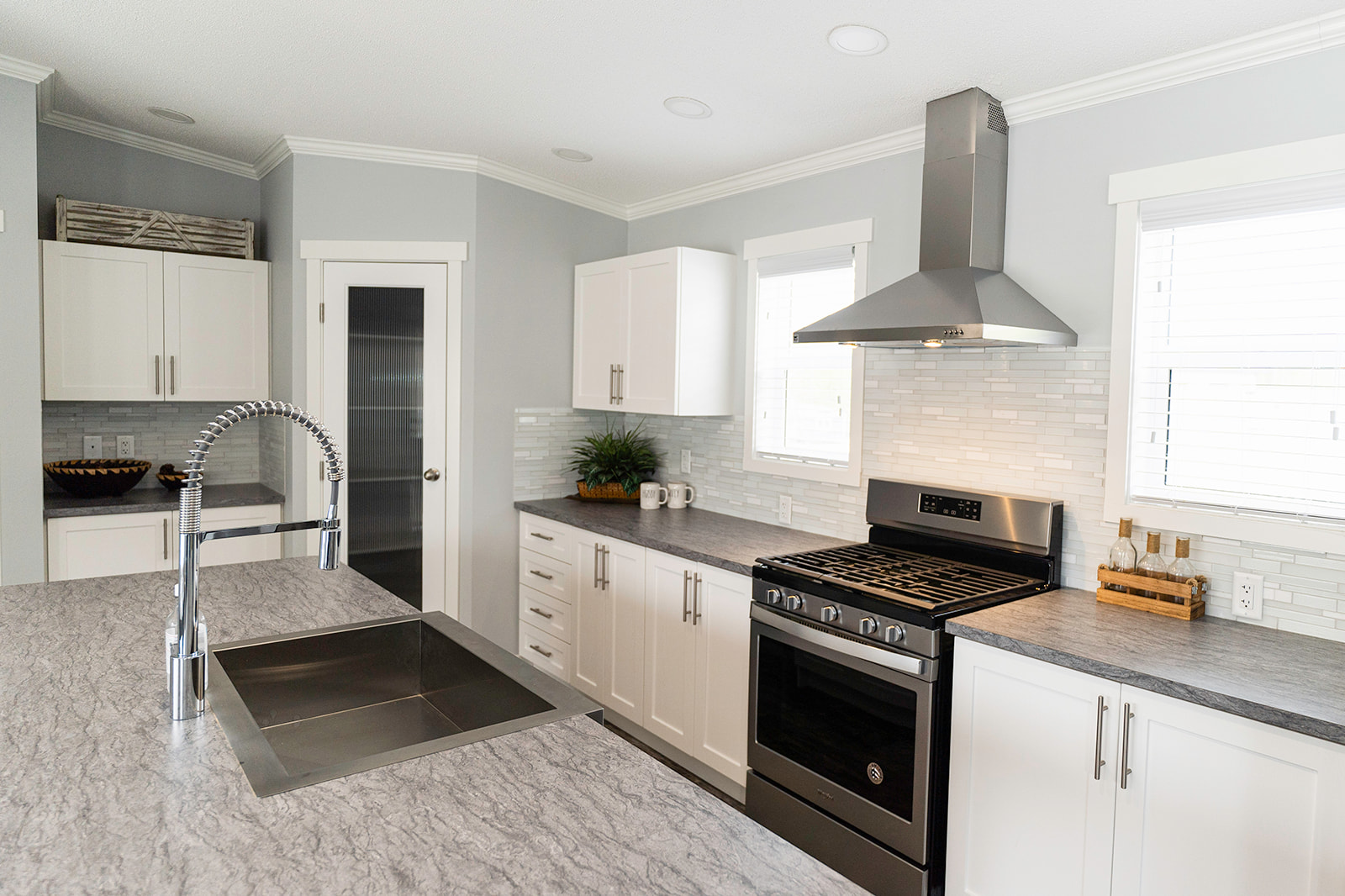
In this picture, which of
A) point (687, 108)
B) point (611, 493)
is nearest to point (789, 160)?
point (687, 108)

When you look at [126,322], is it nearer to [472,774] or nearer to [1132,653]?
[472,774]

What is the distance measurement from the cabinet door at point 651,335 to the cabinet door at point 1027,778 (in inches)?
78.5

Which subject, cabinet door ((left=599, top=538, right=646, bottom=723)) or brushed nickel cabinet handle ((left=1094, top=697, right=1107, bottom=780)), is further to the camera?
cabinet door ((left=599, top=538, right=646, bottom=723))

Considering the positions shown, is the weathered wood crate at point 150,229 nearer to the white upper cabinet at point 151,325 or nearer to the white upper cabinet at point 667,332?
the white upper cabinet at point 151,325

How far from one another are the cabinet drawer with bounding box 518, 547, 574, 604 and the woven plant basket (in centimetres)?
45

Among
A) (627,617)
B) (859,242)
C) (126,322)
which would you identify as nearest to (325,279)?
(126,322)

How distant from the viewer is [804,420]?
142 inches

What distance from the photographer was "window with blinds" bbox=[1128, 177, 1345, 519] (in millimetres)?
2188

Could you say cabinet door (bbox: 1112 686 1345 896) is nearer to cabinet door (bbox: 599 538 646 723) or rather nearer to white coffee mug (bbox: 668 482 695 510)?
cabinet door (bbox: 599 538 646 723)

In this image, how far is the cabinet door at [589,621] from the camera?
12.3 feet

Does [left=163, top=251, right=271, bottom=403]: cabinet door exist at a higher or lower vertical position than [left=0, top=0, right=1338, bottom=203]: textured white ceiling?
lower

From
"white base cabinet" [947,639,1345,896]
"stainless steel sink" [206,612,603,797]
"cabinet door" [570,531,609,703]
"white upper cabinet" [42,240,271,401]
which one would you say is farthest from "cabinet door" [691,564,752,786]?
"white upper cabinet" [42,240,271,401]

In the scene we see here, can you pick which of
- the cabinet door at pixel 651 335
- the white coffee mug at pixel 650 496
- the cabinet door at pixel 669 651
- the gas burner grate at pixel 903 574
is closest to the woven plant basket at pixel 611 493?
the white coffee mug at pixel 650 496

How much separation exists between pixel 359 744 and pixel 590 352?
113 inches
